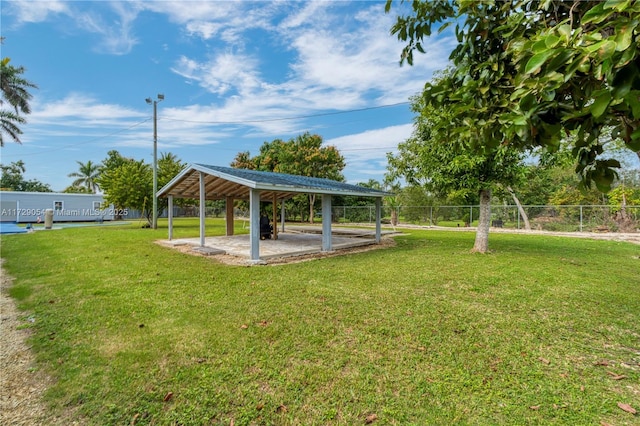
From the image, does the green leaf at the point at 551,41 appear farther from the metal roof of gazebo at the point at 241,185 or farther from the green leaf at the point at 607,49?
the metal roof of gazebo at the point at 241,185

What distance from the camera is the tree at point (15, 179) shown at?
4234cm

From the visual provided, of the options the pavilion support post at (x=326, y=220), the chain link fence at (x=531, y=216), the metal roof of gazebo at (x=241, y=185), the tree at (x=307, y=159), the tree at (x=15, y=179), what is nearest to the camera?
the metal roof of gazebo at (x=241, y=185)

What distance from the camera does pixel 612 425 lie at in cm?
208

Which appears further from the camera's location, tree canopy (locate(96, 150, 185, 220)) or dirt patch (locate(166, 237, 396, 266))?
tree canopy (locate(96, 150, 185, 220))

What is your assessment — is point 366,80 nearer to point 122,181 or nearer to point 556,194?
point 122,181

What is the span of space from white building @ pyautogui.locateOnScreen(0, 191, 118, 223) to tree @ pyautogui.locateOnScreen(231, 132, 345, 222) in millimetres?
15016

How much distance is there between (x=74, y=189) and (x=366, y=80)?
49.3 metres

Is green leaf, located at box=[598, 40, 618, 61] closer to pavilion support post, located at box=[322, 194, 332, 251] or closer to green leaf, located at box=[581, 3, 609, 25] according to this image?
green leaf, located at box=[581, 3, 609, 25]

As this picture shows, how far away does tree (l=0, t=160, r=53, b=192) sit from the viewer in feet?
139

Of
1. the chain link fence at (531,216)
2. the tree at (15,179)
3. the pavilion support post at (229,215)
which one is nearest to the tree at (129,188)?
the pavilion support post at (229,215)

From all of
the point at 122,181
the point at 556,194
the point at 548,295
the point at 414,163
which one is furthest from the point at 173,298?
the point at 556,194

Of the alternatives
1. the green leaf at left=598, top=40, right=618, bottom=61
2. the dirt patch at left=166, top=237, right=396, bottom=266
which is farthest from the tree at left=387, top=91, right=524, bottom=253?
the green leaf at left=598, top=40, right=618, bottom=61

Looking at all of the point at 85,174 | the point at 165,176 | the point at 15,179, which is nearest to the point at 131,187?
the point at 165,176

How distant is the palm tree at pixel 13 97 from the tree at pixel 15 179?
2588cm
